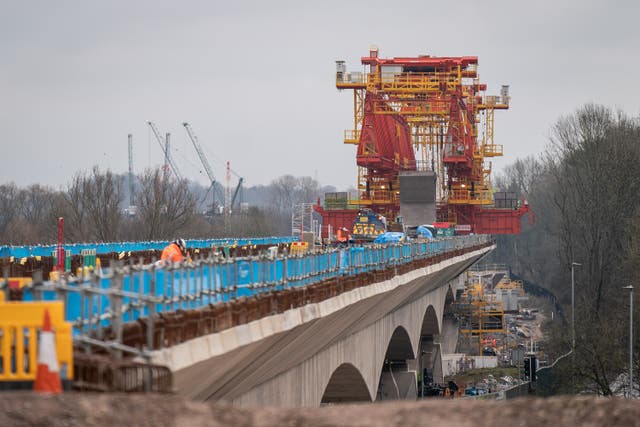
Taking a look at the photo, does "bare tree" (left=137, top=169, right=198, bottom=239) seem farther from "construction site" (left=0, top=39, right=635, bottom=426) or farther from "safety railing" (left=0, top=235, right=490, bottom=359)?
"safety railing" (left=0, top=235, right=490, bottom=359)

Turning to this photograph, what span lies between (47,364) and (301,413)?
269 centimetres

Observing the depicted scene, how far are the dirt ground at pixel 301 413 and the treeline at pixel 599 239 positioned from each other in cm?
4243

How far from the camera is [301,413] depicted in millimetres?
12594

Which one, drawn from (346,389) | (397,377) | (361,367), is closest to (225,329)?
(361,367)

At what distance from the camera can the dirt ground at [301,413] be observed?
1091cm

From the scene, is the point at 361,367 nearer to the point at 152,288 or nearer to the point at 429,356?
the point at 152,288

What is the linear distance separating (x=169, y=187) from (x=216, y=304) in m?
80.9

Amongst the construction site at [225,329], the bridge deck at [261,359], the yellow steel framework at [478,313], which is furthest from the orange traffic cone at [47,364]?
the yellow steel framework at [478,313]

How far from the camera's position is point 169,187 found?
9675cm

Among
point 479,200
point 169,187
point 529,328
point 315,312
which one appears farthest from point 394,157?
point 315,312

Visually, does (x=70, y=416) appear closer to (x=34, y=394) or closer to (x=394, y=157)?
(x=34, y=394)

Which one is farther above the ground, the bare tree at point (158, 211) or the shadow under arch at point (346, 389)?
the bare tree at point (158, 211)

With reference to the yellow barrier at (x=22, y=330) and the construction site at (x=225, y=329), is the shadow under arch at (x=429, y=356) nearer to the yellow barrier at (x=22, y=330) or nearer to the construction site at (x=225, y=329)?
the construction site at (x=225, y=329)

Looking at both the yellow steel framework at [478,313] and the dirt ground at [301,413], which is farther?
the yellow steel framework at [478,313]
